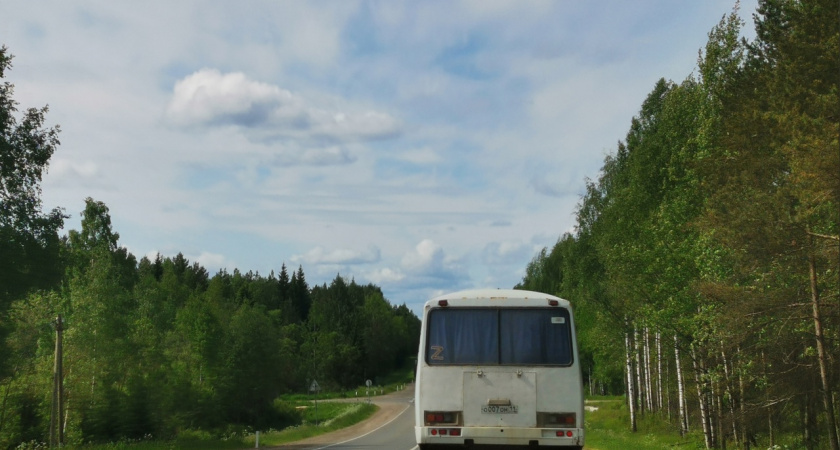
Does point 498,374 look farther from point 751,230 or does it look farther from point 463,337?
point 751,230

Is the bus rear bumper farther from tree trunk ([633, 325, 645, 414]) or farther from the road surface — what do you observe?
tree trunk ([633, 325, 645, 414])

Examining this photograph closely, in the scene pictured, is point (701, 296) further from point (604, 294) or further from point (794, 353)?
point (604, 294)

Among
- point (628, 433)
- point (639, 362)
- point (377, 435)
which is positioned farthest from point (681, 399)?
point (377, 435)

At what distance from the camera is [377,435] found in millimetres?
40156

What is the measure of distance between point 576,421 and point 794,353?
37.3 feet

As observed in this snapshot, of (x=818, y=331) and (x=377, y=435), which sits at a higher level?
(x=818, y=331)

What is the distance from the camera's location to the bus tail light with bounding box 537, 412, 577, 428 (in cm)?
1300

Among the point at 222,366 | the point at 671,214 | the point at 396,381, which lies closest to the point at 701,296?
the point at 671,214

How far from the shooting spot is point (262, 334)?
3206 inches

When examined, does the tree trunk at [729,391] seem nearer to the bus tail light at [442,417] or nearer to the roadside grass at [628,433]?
the roadside grass at [628,433]

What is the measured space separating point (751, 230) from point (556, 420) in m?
8.61

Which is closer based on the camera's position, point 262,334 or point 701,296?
point 701,296

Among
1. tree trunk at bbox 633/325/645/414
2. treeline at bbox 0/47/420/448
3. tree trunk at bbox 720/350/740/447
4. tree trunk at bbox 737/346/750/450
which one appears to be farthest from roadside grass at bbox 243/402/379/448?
tree trunk at bbox 737/346/750/450

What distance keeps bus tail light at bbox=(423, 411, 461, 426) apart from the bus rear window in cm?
80
